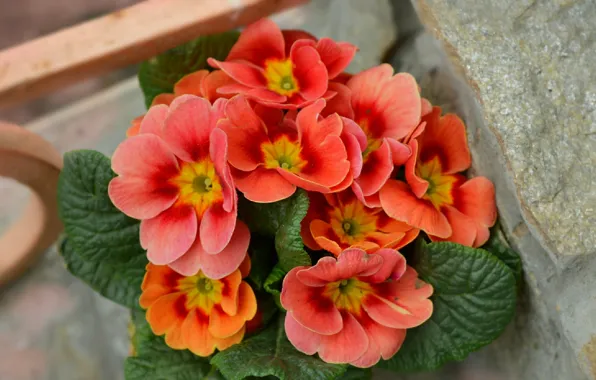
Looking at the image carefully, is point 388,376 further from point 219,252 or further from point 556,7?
point 556,7

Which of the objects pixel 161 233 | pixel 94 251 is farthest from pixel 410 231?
pixel 94 251

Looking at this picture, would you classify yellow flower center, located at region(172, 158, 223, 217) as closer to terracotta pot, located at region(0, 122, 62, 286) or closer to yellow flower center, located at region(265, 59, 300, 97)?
yellow flower center, located at region(265, 59, 300, 97)

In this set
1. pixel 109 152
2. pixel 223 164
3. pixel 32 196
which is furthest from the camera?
pixel 109 152

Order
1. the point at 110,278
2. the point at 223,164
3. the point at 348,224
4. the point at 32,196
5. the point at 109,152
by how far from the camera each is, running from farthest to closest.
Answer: the point at 109,152
the point at 32,196
the point at 110,278
the point at 348,224
the point at 223,164

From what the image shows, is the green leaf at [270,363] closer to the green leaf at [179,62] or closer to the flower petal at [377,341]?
the flower petal at [377,341]

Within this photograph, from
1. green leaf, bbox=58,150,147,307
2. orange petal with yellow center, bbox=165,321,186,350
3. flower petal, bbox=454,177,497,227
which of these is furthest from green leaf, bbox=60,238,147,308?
flower petal, bbox=454,177,497,227

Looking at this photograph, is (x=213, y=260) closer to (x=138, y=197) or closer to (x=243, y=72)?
(x=138, y=197)

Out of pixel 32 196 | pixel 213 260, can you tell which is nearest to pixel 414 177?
pixel 213 260
